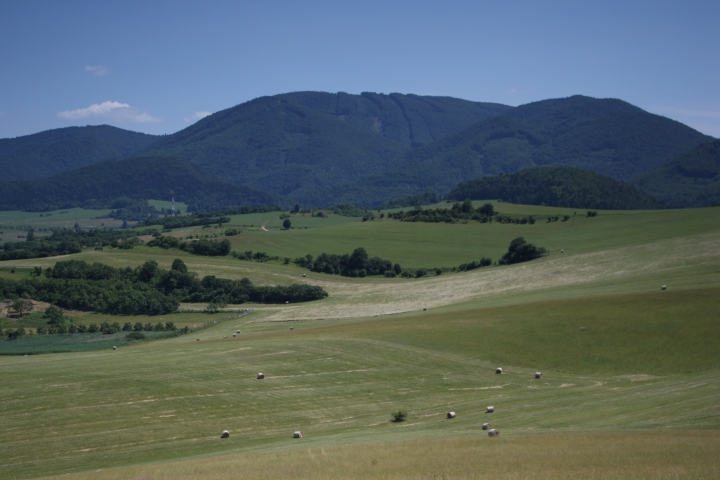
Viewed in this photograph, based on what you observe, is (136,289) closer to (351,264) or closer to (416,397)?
(351,264)

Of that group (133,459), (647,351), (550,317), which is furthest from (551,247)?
(133,459)

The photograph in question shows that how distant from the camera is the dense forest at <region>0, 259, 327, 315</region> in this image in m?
84.8

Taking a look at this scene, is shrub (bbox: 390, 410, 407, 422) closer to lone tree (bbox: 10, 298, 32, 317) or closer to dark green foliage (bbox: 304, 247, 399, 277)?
lone tree (bbox: 10, 298, 32, 317)

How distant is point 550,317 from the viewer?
164 feet

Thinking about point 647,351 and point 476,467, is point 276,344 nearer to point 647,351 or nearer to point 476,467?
point 647,351

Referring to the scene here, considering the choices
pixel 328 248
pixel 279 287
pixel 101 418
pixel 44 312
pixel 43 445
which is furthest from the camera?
pixel 328 248

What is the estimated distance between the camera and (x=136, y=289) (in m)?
94.3

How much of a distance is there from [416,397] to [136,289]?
6734cm

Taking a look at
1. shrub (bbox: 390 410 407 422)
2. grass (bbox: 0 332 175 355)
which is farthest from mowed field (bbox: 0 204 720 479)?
grass (bbox: 0 332 175 355)

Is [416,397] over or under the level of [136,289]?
under

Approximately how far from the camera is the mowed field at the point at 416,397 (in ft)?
71.9

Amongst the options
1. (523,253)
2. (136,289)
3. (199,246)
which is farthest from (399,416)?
(199,246)

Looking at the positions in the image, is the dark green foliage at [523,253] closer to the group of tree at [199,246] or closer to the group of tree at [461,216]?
the group of tree at [461,216]

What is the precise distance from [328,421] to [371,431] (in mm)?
3623
